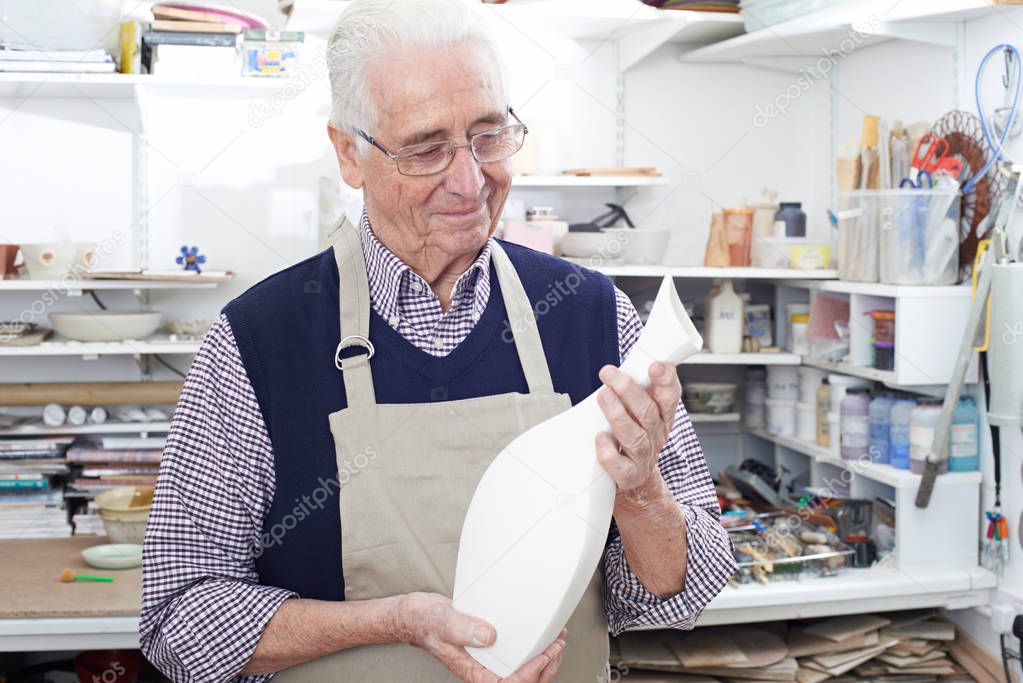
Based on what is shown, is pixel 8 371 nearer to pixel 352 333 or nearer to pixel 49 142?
pixel 49 142

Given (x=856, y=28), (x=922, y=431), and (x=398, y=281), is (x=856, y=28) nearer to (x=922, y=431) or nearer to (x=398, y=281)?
(x=922, y=431)

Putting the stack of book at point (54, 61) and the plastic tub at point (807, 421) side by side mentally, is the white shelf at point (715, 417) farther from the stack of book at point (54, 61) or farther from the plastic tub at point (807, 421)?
the stack of book at point (54, 61)

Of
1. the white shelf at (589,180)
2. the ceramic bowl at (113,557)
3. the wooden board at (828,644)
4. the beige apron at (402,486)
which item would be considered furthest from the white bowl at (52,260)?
the wooden board at (828,644)

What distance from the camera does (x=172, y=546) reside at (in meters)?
1.13

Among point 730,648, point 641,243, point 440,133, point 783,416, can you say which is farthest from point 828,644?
point 440,133

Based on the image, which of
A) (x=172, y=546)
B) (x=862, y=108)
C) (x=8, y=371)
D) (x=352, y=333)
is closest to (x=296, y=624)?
(x=172, y=546)

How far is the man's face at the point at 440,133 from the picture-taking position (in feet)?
3.70

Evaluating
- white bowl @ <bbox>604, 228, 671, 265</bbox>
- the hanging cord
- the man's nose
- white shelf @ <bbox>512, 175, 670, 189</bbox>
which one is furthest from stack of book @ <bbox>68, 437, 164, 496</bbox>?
the hanging cord

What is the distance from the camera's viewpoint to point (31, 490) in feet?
8.51

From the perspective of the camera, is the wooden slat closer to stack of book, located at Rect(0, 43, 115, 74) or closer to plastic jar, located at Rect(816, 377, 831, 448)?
stack of book, located at Rect(0, 43, 115, 74)

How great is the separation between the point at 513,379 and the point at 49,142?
1.98m

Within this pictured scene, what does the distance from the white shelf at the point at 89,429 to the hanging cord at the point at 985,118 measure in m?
1.96

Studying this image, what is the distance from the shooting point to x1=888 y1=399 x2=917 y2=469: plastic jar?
A: 7.72 ft

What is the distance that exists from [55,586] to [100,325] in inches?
24.6
